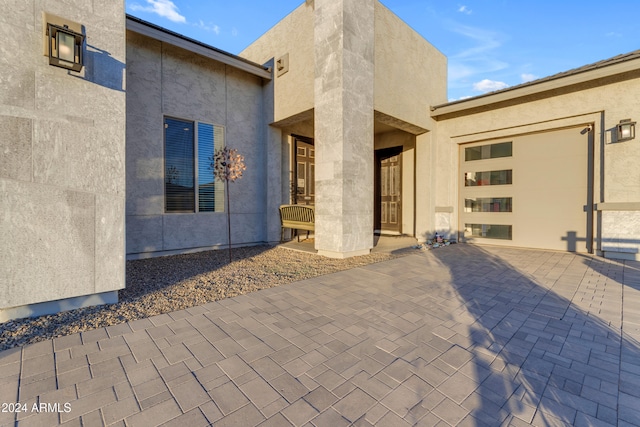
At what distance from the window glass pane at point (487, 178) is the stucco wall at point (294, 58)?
463 cm

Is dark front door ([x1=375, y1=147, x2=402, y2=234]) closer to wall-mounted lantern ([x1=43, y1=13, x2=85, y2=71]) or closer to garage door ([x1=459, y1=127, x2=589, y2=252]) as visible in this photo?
garage door ([x1=459, y1=127, x2=589, y2=252])

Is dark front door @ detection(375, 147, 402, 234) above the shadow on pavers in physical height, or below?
above

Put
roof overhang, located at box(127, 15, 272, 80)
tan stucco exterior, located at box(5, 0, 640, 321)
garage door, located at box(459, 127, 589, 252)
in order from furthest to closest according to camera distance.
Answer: garage door, located at box(459, 127, 589, 252) → roof overhang, located at box(127, 15, 272, 80) → tan stucco exterior, located at box(5, 0, 640, 321)

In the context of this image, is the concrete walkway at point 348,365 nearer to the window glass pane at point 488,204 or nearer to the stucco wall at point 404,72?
the window glass pane at point 488,204

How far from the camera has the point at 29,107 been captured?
2410 mm

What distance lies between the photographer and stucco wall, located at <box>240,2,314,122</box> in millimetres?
5875

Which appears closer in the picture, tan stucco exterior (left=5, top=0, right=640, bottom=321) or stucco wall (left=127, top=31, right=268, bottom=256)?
tan stucco exterior (left=5, top=0, right=640, bottom=321)

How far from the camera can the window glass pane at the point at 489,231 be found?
21.8 feet

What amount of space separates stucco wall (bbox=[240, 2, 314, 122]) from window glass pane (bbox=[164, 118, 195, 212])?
2.11 metres

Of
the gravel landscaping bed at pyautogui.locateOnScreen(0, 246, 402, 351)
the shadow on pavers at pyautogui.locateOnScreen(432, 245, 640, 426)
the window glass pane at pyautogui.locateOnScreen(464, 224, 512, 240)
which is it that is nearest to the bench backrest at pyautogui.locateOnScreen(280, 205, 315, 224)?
the gravel landscaping bed at pyautogui.locateOnScreen(0, 246, 402, 351)

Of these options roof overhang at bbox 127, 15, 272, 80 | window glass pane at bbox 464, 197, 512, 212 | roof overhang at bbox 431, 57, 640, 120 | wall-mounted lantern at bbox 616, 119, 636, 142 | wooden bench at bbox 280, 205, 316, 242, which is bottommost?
wooden bench at bbox 280, 205, 316, 242

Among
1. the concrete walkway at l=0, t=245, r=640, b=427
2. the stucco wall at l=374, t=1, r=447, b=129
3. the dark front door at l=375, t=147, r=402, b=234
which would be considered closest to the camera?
Result: the concrete walkway at l=0, t=245, r=640, b=427

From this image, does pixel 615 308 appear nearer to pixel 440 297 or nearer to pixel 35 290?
pixel 440 297

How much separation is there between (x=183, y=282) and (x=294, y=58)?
17.6 feet
